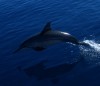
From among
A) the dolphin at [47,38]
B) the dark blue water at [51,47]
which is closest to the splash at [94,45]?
the dark blue water at [51,47]

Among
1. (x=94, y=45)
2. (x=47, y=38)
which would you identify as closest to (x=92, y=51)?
(x=94, y=45)

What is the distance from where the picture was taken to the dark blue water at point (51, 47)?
16625 millimetres

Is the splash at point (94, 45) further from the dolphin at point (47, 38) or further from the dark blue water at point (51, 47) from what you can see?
the dolphin at point (47, 38)

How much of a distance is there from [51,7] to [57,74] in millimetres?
12252

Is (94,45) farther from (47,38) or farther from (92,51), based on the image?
(47,38)

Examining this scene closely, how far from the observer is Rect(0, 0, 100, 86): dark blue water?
16625 mm

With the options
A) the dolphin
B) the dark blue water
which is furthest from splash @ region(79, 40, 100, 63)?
the dolphin

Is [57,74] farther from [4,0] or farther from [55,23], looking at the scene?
[4,0]

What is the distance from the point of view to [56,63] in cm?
1794

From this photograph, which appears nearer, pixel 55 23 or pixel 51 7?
pixel 55 23

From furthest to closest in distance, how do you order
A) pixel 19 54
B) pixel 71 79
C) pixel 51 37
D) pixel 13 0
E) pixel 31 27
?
pixel 13 0 < pixel 31 27 < pixel 19 54 < pixel 51 37 < pixel 71 79

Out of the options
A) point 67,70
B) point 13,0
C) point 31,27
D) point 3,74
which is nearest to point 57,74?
point 67,70

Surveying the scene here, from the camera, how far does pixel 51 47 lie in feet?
65.3

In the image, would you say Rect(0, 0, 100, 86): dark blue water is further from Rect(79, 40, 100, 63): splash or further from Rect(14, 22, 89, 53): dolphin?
Rect(14, 22, 89, 53): dolphin
